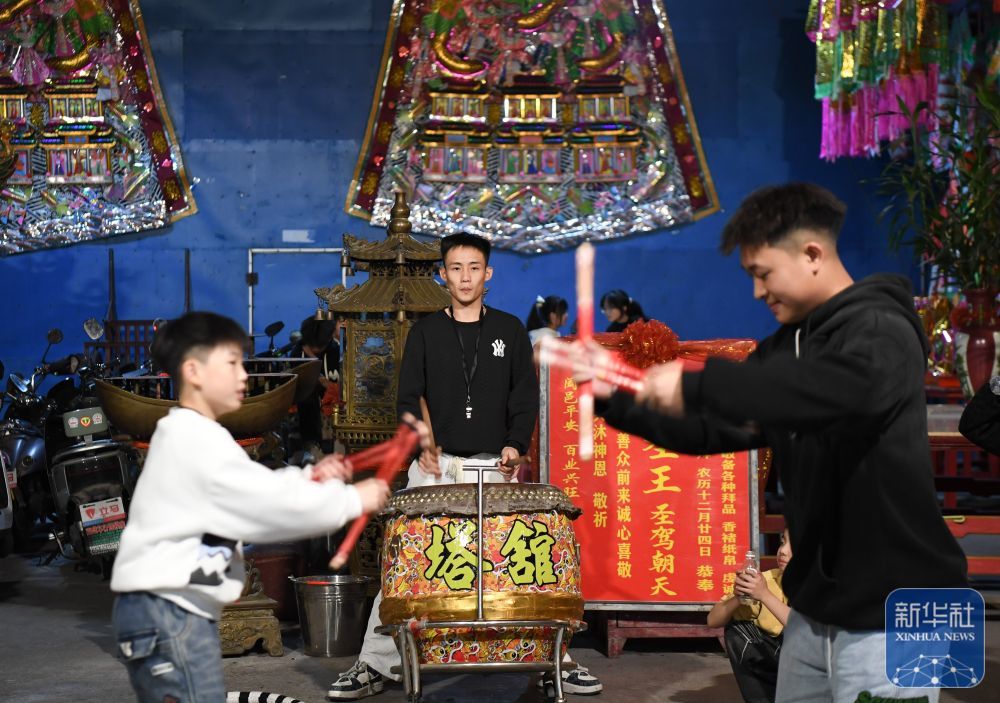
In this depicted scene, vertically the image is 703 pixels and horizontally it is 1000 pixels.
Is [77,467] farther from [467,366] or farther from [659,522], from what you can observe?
[659,522]

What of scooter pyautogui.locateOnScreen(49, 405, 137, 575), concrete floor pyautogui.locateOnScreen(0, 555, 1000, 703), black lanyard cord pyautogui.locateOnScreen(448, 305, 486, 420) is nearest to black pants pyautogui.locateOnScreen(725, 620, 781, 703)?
concrete floor pyautogui.locateOnScreen(0, 555, 1000, 703)

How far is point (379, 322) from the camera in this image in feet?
19.1

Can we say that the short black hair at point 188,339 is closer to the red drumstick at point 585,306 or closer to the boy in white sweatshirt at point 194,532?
the boy in white sweatshirt at point 194,532

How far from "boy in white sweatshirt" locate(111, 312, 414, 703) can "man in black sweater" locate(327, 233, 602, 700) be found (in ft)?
7.27

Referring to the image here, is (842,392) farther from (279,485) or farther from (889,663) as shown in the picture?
(279,485)

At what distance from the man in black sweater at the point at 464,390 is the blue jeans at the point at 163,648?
7.37ft

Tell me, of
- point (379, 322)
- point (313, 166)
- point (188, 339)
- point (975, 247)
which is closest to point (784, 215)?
point (188, 339)

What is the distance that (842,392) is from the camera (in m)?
2.20

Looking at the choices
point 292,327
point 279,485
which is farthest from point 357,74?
point 279,485

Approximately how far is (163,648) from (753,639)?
2.22 metres

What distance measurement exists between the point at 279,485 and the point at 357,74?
31.3ft

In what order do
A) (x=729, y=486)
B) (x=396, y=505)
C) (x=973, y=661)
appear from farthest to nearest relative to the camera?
1. (x=729, y=486)
2. (x=396, y=505)
3. (x=973, y=661)

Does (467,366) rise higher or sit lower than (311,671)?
higher

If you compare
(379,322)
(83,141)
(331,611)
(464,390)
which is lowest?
(331,611)
